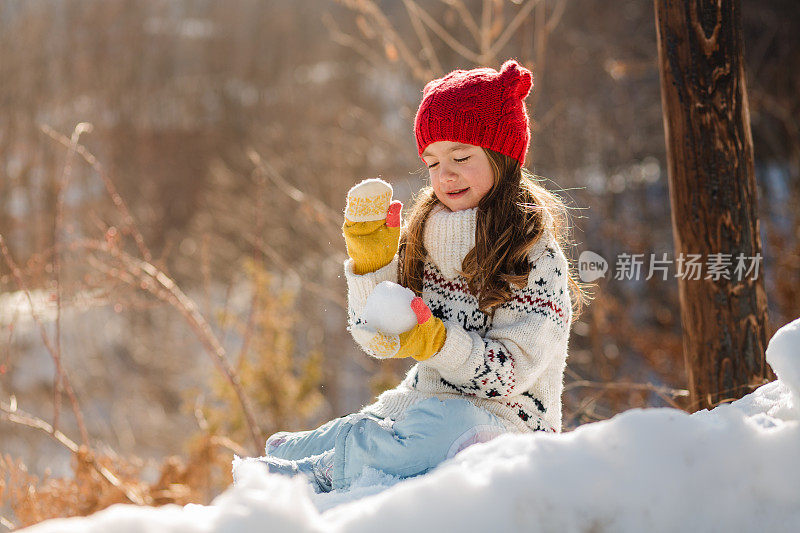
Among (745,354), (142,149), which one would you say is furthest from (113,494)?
(142,149)

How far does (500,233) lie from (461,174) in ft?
0.66

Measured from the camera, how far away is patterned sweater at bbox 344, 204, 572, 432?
1.90 metres

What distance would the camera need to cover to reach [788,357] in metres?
1.39

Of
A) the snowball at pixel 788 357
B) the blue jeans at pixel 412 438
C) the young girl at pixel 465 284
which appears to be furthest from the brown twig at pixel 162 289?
the snowball at pixel 788 357

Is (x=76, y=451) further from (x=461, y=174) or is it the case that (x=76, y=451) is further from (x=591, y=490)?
(x=591, y=490)

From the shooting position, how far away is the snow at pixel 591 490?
1.08 m

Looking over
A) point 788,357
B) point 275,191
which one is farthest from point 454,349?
point 275,191

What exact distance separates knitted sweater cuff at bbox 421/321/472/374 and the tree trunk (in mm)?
1186

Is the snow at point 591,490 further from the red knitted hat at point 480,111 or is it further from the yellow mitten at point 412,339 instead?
the red knitted hat at point 480,111

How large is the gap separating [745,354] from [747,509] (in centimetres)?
158

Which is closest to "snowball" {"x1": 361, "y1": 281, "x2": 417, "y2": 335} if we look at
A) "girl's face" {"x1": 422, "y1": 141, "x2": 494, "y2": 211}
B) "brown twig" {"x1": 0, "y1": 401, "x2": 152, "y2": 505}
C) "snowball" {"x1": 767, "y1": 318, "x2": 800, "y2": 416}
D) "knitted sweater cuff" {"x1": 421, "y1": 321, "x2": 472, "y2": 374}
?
"knitted sweater cuff" {"x1": 421, "y1": 321, "x2": 472, "y2": 374}


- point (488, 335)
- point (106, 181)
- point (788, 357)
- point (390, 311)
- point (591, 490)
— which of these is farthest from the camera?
point (106, 181)

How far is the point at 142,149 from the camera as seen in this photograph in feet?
45.4

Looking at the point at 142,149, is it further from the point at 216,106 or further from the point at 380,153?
the point at 380,153
